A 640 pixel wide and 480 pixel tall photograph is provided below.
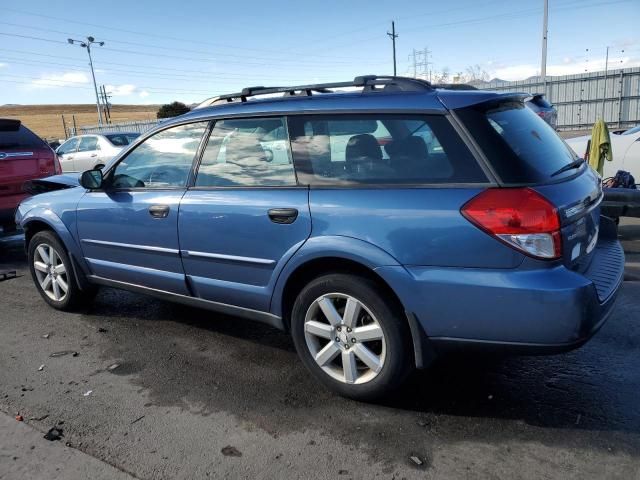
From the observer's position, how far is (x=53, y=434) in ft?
9.75

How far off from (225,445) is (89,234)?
2367mm

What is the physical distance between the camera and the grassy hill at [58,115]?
204 feet

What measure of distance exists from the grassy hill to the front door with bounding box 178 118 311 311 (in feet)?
153

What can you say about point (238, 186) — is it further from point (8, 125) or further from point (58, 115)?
point (58, 115)

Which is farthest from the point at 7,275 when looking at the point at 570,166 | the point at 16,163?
the point at 570,166

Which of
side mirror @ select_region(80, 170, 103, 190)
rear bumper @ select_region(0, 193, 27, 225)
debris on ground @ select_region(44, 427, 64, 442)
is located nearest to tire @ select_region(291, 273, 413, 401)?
debris on ground @ select_region(44, 427, 64, 442)

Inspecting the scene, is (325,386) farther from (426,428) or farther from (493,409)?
(493,409)

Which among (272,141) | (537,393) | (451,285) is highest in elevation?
(272,141)

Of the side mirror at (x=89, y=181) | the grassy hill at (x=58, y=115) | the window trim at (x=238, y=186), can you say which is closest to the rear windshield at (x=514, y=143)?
the window trim at (x=238, y=186)

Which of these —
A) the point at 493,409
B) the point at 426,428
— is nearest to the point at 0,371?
the point at 426,428

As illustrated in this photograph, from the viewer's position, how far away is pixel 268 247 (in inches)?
130

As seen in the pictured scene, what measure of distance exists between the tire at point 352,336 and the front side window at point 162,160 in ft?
4.41

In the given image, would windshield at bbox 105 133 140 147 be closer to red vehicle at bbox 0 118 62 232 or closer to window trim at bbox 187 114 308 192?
red vehicle at bbox 0 118 62 232

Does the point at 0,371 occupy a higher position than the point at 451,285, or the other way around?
the point at 451,285
